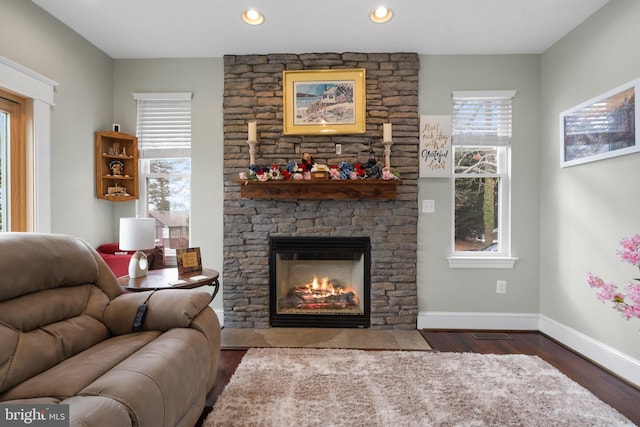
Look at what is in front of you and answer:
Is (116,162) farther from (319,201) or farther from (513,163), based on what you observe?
(513,163)

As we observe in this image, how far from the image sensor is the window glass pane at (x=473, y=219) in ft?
10.4

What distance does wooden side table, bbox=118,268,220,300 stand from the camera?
81.7 inches

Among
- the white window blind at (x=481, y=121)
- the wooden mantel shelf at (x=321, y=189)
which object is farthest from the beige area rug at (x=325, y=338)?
the white window blind at (x=481, y=121)

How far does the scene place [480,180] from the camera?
125 inches

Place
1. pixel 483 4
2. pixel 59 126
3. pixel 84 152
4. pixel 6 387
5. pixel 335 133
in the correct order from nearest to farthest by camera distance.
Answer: pixel 6 387
pixel 483 4
pixel 59 126
pixel 84 152
pixel 335 133

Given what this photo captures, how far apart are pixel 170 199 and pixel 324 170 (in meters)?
1.65

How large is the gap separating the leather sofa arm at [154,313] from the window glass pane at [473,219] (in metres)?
2.54

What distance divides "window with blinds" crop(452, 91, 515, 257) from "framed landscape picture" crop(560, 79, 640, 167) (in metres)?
0.52

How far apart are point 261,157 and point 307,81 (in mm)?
854

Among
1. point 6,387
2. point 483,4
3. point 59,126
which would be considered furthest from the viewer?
point 59,126

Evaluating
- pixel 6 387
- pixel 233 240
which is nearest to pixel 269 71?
pixel 233 240

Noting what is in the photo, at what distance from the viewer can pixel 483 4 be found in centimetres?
237

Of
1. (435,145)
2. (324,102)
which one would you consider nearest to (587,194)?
(435,145)

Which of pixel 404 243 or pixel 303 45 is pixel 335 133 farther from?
pixel 404 243
